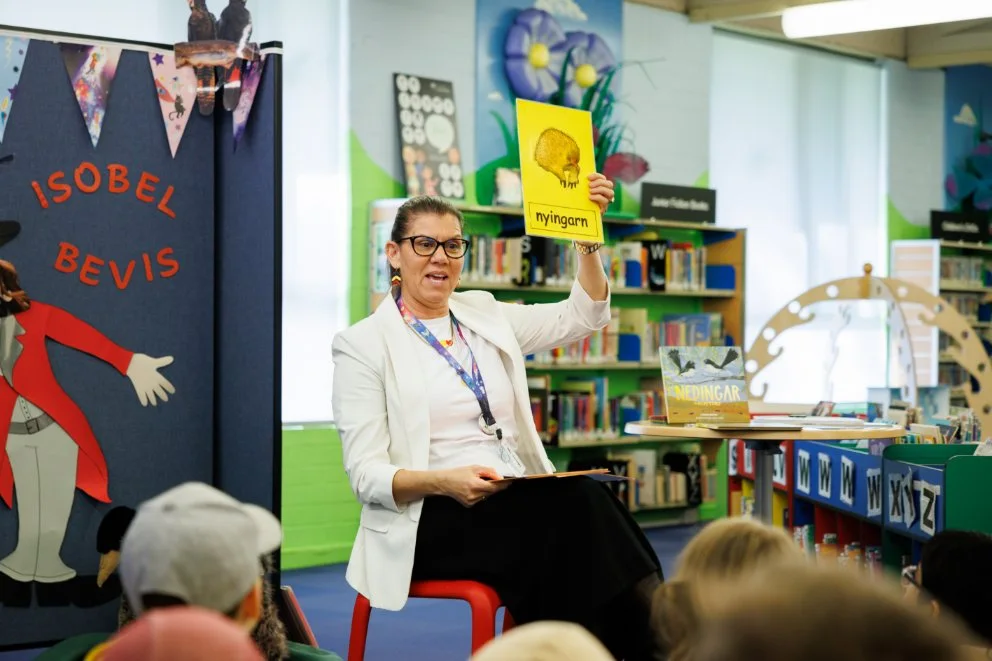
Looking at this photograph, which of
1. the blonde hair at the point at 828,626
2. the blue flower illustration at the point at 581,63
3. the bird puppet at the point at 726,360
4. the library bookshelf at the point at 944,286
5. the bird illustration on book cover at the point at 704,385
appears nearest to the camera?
the blonde hair at the point at 828,626

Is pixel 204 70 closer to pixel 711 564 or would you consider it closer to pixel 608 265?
pixel 711 564

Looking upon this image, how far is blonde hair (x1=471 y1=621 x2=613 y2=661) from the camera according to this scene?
1.04m

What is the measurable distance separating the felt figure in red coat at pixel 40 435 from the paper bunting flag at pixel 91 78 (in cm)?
46

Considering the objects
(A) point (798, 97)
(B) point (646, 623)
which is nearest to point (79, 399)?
(B) point (646, 623)

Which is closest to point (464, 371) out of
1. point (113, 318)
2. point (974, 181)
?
point (113, 318)

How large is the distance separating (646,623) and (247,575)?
139 centimetres

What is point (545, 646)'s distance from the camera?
1048mm

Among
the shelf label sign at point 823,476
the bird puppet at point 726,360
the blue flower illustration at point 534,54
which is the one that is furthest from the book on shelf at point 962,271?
the bird puppet at point 726,360

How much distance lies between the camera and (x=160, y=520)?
1.35 meters

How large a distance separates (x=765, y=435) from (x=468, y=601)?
115 cm

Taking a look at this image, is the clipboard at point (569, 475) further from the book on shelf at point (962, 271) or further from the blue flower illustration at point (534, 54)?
the book on shelf at point (962, 271)

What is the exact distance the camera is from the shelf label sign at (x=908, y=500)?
13.1ft

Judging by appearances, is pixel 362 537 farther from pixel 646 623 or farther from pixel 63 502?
pixel 63 502

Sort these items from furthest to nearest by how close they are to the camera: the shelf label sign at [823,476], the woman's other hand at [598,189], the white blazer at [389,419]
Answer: the shelf label sign at [823,476]
the woman's other hand at [598,189]
the white blazer at [389,419]
